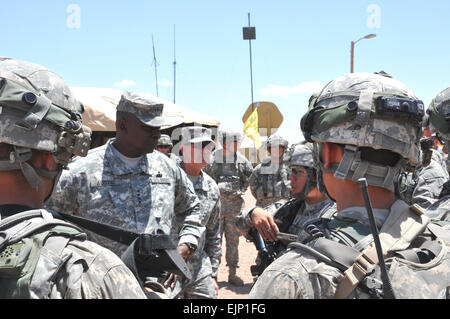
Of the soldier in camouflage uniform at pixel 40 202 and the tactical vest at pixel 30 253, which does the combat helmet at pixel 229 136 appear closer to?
the soldier in camouflage uniform at pixel 40 202

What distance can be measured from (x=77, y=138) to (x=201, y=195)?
3707 mm

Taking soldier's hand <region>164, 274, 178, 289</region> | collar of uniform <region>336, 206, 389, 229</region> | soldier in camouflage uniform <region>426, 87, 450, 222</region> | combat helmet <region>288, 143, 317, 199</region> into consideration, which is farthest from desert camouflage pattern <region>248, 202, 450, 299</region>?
combat helmet <region>288, 143, 317, 199</region>

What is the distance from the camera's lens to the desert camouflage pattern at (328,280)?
Result: 169 cm

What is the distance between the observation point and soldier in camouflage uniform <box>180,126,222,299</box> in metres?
4.90

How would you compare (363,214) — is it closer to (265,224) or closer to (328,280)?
(328,280)

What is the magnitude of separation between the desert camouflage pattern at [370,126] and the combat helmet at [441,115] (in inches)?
55.1

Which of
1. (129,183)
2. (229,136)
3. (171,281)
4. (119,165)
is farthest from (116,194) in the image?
(229,136)

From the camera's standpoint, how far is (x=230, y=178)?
31.2 feet

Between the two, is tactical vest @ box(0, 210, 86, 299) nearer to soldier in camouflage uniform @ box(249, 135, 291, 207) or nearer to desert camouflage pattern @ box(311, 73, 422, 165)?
desert camouflage pattern @ box(311, 73, 422, 165)

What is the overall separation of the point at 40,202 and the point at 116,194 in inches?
57.3

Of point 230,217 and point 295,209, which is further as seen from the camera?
point 230,217

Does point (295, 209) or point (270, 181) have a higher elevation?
point (295, 209)

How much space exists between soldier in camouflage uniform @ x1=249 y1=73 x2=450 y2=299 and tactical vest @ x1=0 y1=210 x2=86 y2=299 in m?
0.81
